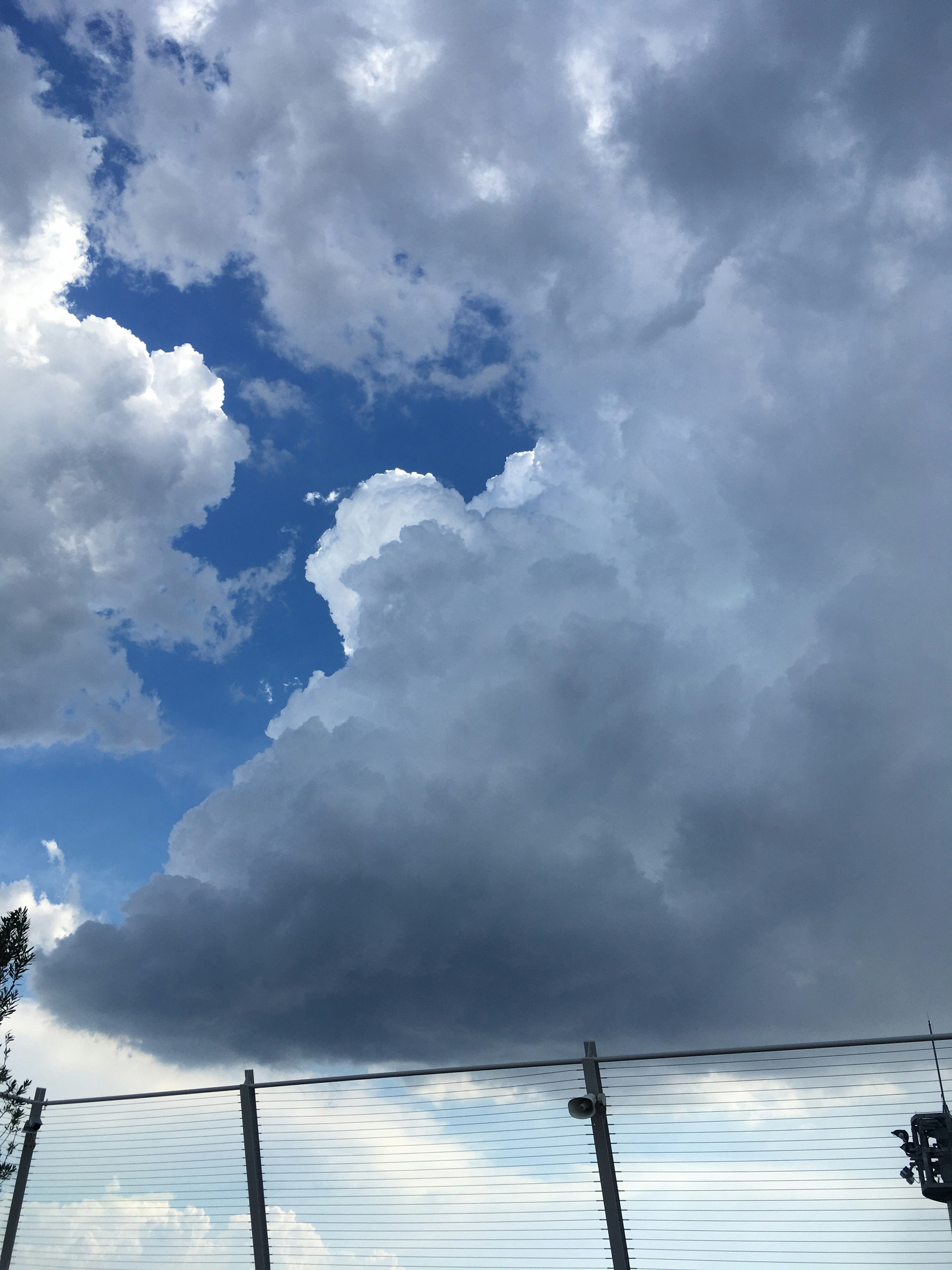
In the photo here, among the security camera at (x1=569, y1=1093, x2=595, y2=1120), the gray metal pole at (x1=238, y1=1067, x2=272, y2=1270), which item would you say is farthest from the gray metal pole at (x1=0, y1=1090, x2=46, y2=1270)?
the security camera at (x1=569, y1=1093, x2=595, y2=1120)

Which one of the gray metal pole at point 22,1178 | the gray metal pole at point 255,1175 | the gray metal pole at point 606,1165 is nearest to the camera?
the gray metal pole at point 606,1165

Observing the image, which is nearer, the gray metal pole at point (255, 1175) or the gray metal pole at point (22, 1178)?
the gray metal pole at point (255, 1175)

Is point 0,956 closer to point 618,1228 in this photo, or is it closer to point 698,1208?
point 618,1228

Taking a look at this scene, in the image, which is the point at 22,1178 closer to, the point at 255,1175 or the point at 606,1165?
the point at 255,1175

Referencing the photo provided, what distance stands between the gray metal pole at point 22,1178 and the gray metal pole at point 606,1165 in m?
5.61

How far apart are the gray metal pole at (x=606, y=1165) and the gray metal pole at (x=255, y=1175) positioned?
2.74m

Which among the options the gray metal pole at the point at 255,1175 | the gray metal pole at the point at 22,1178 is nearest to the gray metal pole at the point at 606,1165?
the gray metal pole at the point at 255,1175

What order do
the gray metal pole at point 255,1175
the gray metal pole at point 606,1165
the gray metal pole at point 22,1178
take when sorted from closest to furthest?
the gray metal pole at point 606,1165 < the gray metal pole at point 255,1175 < the gray metal pole at point 22,1178

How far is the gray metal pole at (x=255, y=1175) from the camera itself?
6.33 m

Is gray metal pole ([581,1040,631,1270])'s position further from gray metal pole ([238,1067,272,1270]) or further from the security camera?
gray metal pole ([238,1067,272,1270])

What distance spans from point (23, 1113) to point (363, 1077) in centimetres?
389

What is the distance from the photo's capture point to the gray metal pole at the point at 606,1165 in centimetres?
519

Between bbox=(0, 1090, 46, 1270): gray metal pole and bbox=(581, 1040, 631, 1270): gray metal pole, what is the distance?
5.61 meters

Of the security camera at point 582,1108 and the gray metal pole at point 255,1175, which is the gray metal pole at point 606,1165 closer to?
the security camera at point 582,1108
